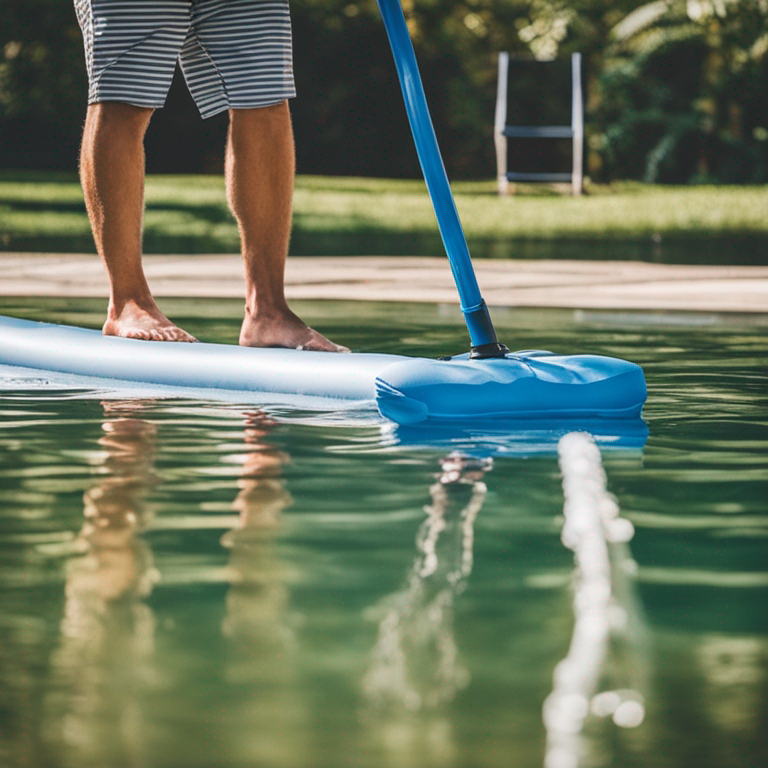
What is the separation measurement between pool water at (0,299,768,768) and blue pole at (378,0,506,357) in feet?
1.02

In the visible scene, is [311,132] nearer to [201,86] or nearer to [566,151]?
[566,151]

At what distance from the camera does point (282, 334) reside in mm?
3645

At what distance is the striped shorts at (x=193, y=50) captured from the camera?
12.1 ft

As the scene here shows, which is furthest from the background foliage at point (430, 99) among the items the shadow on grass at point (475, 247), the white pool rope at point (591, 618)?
the white pool rope at point (591, 618)

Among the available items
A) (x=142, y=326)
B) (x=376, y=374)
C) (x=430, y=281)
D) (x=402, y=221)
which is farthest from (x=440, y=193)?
(x=402, y=221)

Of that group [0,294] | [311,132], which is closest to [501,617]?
[0,294]

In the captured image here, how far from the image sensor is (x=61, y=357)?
3.57 metres

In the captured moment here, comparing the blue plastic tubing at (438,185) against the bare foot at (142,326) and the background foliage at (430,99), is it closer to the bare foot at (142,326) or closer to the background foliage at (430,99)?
the bare foot at (142,326)

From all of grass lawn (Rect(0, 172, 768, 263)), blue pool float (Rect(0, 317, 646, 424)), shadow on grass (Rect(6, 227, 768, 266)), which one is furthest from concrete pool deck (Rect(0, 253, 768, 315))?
blue pool float (Rect(0, 317, 646, 424))

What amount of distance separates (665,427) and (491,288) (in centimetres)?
304

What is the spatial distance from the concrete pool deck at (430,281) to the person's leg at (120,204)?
1.70 meters

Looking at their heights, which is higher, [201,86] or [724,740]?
[201,86]

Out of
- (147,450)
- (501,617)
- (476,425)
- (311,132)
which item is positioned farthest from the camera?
(311,132)

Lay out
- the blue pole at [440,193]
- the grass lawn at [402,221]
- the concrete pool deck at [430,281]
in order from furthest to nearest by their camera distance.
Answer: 1. the grass lawn at [402,221]
2. the concrete pool deck at [430,281]
3. the blue pole at [440,193]
